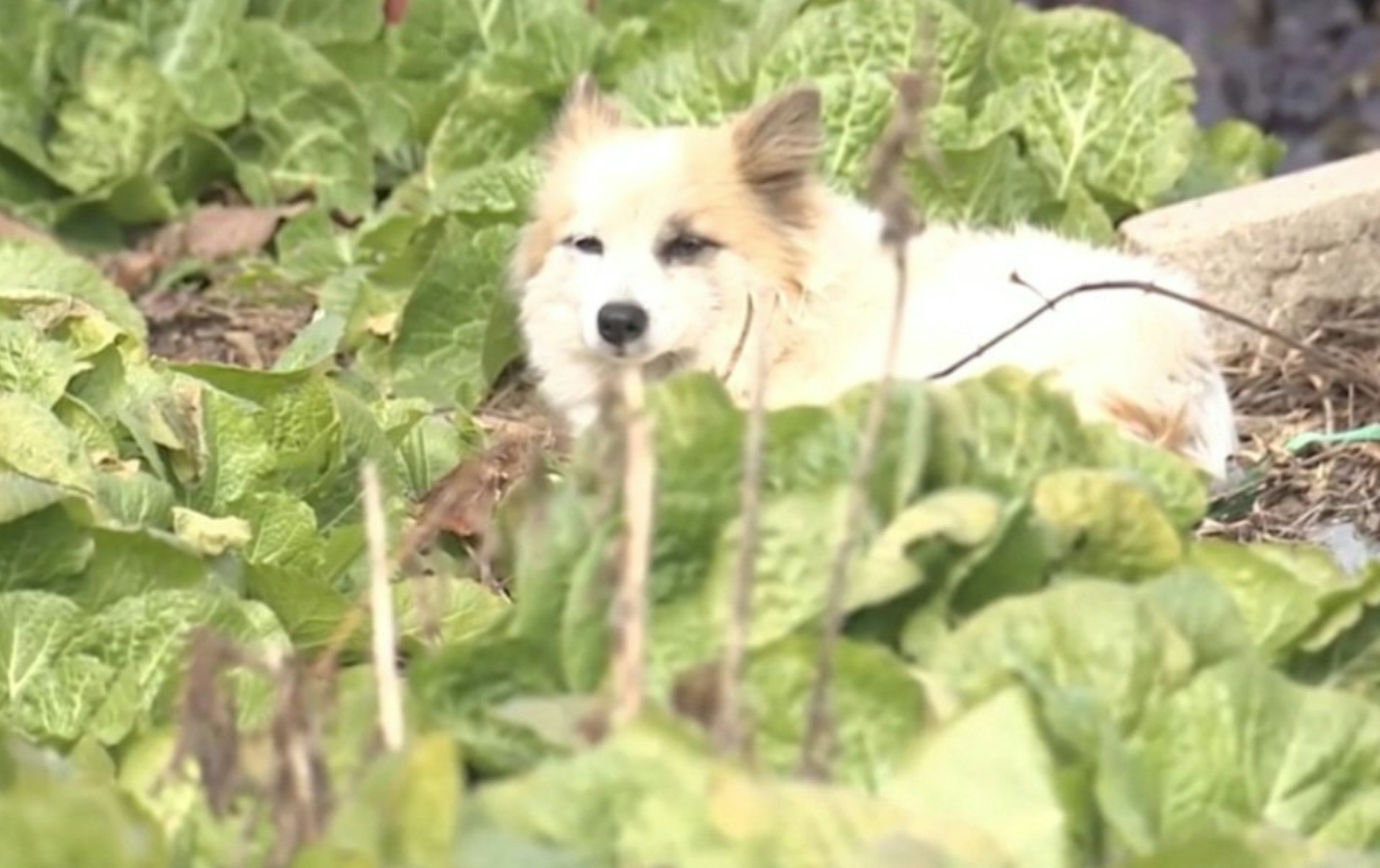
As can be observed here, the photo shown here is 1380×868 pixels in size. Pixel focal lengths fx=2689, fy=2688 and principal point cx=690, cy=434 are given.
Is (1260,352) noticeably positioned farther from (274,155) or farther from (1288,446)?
(274,155)

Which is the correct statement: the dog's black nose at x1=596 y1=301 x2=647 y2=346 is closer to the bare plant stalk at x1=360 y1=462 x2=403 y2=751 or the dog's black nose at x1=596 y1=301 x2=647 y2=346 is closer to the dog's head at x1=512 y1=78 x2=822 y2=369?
the dog's head at x1=512 y1=78 x2=822 y2=369

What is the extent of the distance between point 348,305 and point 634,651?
10.4ft

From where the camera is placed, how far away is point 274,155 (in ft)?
19.0

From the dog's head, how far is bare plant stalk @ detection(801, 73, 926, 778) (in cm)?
218

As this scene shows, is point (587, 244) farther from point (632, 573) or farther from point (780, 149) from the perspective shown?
point (632, 573)

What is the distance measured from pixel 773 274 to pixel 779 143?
21 centimetres

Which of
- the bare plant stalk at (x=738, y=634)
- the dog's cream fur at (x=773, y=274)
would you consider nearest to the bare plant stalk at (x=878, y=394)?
the bare plant stalk at (x=738, y=634)

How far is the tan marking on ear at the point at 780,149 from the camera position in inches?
167

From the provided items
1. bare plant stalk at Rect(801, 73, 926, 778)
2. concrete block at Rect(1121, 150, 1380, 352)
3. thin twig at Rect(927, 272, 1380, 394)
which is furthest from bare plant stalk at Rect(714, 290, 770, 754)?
concrete block at Rect(1121, 150, 1380, 352)

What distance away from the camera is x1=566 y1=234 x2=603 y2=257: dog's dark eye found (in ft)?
14.1

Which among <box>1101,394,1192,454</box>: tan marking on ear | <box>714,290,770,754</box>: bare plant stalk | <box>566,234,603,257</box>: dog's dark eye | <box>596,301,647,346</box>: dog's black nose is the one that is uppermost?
<box>714,290,770,754</box>: bare plant stalk

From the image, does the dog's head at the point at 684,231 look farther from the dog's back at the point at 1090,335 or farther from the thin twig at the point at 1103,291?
the thin twig at the point at 1103,291

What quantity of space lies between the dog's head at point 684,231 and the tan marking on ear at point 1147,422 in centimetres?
63

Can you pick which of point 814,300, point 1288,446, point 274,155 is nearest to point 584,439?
point 814,300
